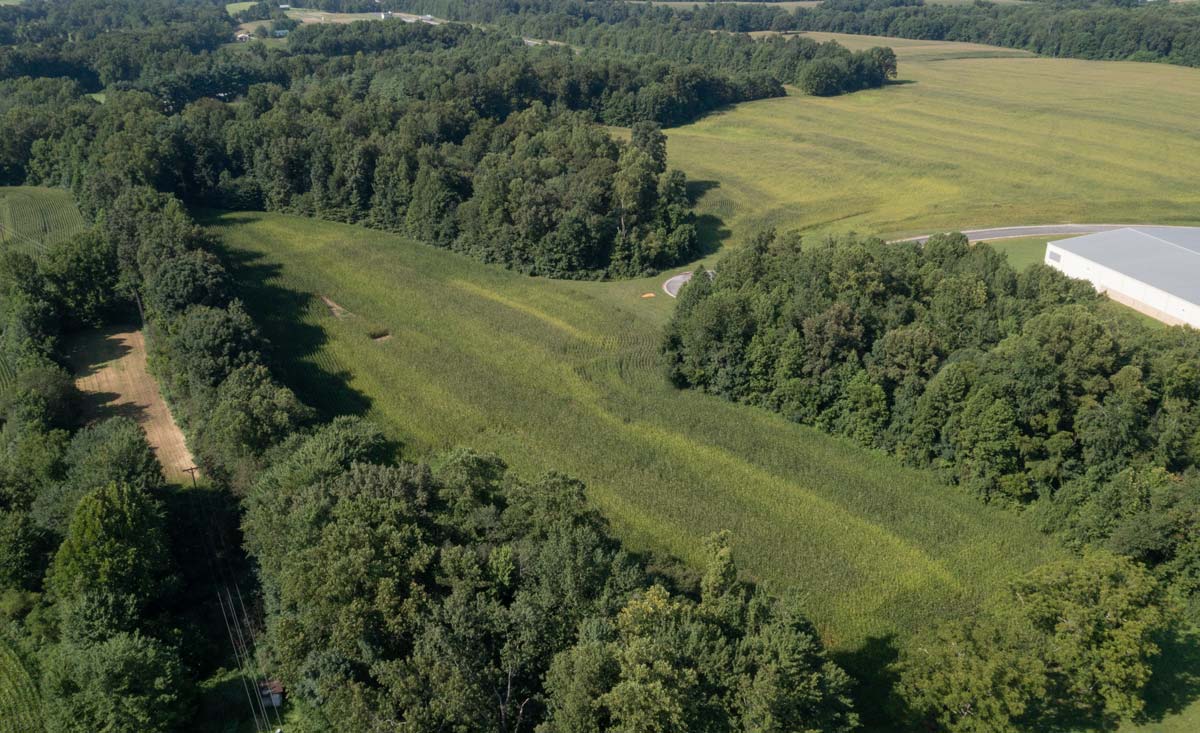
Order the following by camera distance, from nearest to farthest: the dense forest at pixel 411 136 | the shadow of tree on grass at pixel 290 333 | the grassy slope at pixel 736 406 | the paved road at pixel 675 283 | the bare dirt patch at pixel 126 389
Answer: the grassy slope at pixel 736 406
the bare dirt patch at pixel 126 389
the shadow of tree on grass at pixel 290 333
the paved road at pixel 675 283
the dense forest at pixel 411 136

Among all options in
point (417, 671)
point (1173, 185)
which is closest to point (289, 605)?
point (417, 671)

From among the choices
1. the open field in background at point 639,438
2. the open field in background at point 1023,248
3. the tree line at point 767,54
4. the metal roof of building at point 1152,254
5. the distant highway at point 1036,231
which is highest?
the tree line at point 767,54

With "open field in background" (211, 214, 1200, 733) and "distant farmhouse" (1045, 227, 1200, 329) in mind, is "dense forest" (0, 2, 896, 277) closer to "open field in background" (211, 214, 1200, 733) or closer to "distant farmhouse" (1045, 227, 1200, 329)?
"open field in background" (211, 214, 1200, 733)

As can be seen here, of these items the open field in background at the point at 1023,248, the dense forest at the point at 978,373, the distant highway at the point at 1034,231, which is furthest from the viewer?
the distant highway at the point at 1034,231

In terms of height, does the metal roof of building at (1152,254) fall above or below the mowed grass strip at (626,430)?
above

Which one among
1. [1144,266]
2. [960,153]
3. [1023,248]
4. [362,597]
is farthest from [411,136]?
[1144,266]

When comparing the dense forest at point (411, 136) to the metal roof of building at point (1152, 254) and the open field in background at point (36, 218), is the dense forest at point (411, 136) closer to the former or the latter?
the open field in background at point (36, 218)

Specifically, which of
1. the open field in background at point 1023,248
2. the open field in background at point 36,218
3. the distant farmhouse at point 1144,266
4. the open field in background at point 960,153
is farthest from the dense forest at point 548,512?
the open field in background at point 960,153

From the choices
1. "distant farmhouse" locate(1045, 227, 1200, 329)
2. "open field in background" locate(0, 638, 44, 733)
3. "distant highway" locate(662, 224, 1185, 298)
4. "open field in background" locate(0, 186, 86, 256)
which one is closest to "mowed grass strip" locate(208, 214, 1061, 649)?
"open field in background" locate(0, 186, 86, 256)
